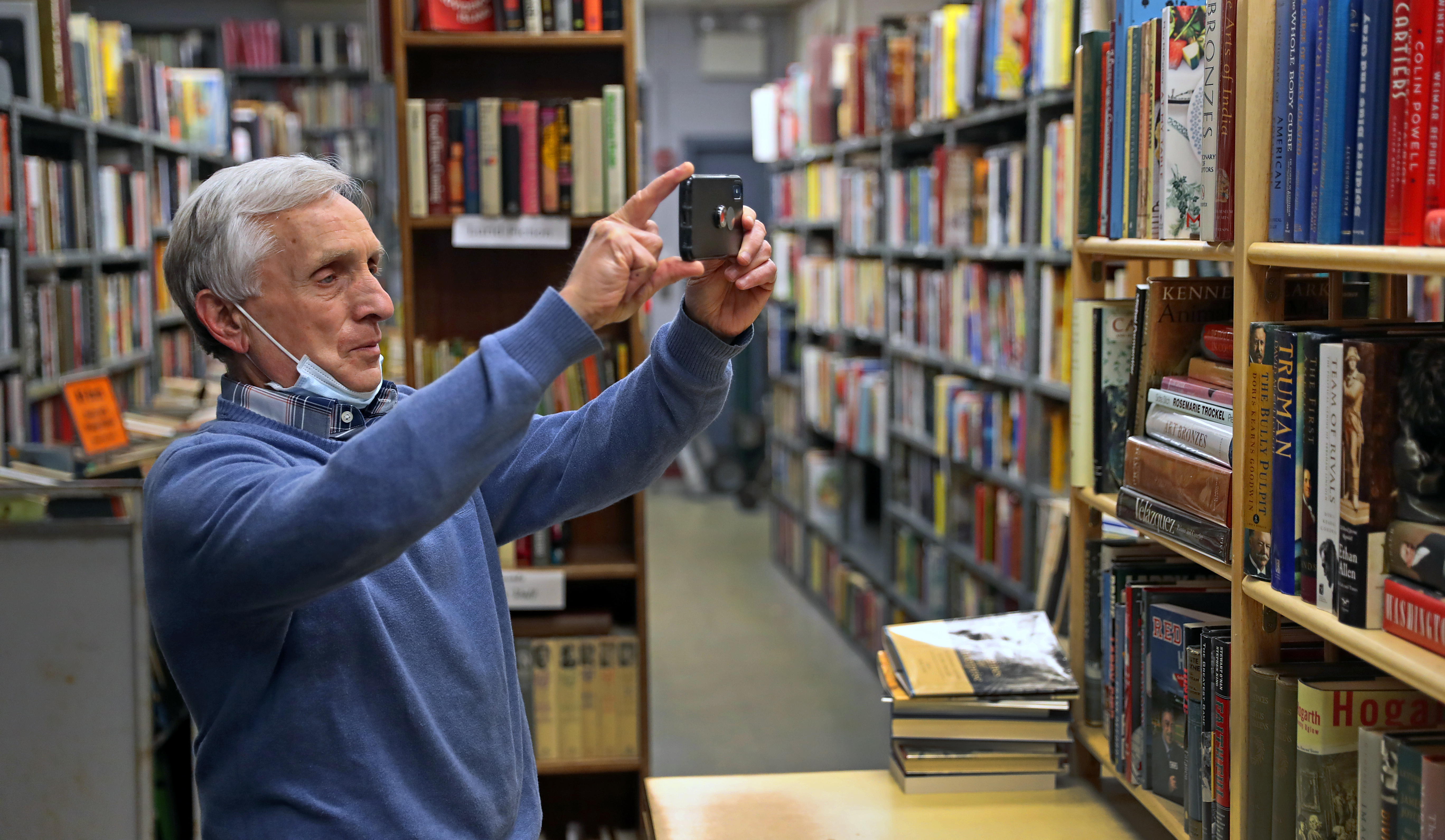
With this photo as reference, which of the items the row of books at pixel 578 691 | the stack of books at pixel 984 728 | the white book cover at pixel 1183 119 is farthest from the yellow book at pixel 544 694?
the white book cover at pixel 1183 119

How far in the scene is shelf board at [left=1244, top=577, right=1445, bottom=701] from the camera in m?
0.99

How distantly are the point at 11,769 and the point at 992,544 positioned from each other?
2.77m

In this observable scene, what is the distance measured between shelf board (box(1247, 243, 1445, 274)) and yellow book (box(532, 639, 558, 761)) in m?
2.02

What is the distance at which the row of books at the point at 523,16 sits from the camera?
2723 mm

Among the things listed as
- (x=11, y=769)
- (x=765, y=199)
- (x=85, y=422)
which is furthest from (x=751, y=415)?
(x=11, y=769)

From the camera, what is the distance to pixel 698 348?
1363 mm

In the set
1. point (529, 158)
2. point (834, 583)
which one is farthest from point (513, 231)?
point (834, 583)

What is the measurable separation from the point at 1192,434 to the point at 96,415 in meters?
2.56

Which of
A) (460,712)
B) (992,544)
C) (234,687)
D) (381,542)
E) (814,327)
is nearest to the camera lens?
(381,542)

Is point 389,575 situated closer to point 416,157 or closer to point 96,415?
point 416,157

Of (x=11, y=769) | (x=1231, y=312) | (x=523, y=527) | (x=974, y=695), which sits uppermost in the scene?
(x=1231, y=312)

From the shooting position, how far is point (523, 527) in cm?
148

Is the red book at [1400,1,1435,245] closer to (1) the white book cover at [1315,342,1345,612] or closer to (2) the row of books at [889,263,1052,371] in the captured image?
(1) the white book cover at [1315,342,1345,612]

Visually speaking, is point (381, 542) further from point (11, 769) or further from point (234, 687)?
point (11, 769)
